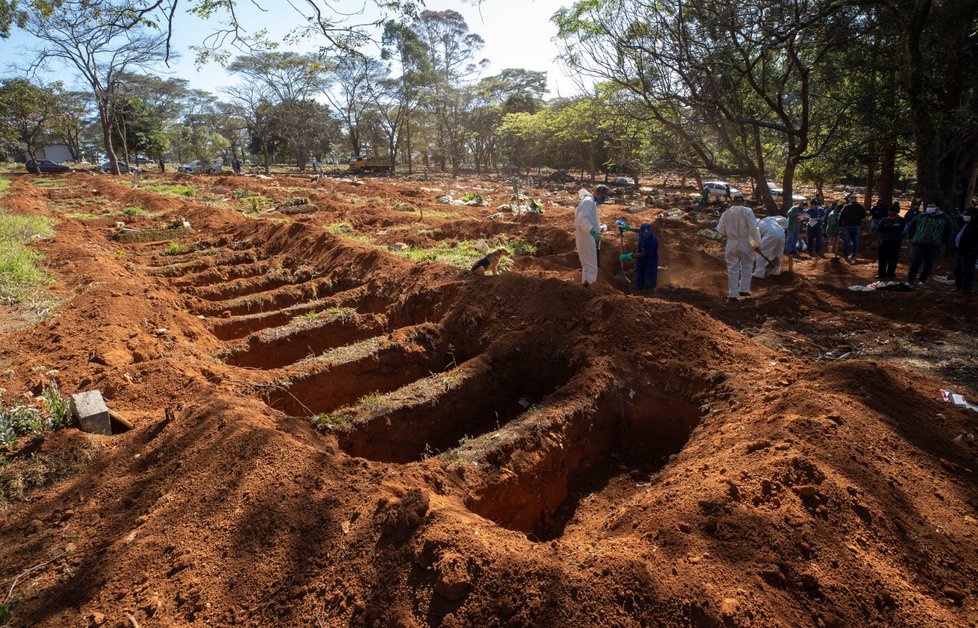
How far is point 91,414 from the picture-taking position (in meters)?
3.62

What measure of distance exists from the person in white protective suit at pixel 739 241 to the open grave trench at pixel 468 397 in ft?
12.8

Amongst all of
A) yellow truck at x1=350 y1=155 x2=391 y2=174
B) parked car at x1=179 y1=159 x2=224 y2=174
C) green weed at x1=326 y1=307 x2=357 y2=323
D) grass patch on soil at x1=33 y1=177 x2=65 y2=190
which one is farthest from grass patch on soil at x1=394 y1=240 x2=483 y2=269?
parked car at x1=179 y1=159 x2=224 y2=174

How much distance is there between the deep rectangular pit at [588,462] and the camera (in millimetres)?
3729

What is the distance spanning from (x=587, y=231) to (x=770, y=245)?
14.0 feet

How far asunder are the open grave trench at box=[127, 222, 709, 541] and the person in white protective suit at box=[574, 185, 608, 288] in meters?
1.97

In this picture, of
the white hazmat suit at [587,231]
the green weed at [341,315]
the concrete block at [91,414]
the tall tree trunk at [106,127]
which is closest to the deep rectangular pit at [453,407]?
the concrete block at [91,414]

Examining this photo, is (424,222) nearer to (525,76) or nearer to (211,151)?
(525,76)

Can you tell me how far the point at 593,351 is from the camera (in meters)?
5.04

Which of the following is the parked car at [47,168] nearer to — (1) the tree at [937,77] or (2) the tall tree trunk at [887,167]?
(1) the tree at [937,77]

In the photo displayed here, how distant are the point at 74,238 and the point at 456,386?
10.3m

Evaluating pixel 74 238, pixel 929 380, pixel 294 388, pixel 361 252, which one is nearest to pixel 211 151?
pixel 74 238

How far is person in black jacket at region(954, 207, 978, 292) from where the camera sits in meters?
6.89

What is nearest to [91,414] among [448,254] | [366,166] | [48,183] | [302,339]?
[302,339]

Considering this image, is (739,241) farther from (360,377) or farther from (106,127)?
(106,127)
